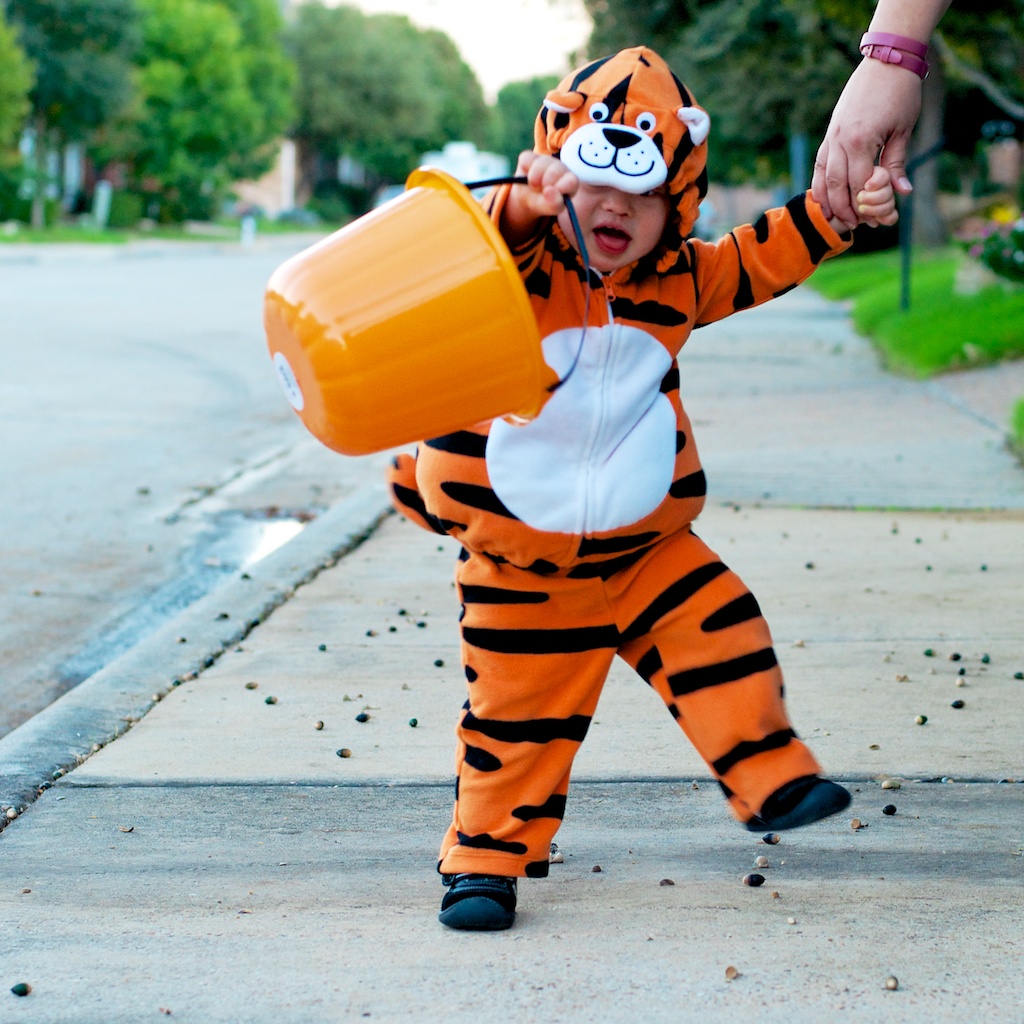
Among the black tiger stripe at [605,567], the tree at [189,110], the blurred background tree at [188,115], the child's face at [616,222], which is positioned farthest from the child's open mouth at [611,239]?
the tree at [189,110]

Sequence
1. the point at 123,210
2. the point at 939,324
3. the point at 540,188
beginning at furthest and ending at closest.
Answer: the point at 123,210 → the point at 939,324 → the point at 540,188

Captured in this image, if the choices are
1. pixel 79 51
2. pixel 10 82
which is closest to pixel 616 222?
pixel 10 82

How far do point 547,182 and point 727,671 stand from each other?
937mm

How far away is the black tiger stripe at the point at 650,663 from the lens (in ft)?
9.26

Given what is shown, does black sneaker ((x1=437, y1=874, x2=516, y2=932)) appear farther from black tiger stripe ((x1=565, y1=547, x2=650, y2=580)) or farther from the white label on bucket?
the white label on bucket

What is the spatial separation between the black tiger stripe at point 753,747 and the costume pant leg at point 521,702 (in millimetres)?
268

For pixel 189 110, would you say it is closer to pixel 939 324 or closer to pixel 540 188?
pixel 939 324

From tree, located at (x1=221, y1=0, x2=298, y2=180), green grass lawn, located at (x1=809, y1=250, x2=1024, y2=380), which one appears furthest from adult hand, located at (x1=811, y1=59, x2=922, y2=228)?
tree, located at (x1=221, y1=0, x2=298, y2=180)

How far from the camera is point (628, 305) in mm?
2717

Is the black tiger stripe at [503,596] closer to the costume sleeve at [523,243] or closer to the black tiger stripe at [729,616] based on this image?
the black tiger stripe at [729,616]

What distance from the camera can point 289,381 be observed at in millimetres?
2516

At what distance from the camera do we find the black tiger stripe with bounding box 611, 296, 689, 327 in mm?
2715

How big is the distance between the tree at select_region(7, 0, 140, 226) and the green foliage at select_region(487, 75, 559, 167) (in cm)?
6101

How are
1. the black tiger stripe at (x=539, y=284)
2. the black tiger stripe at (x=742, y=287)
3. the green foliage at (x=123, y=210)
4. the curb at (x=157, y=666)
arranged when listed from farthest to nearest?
the green foliage at (x=123, y=210) → the curb at (x=157, y=666) → the black tiger stripe at (x=742, y=287) → the black tiger stripe at (x=539, y=284)
